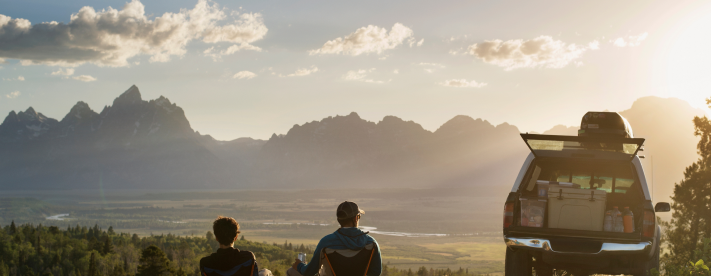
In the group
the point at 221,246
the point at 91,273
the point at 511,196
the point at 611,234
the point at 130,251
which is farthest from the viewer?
the point at 130,251

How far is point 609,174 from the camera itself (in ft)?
28.0

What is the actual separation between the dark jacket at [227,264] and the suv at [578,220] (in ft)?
13.6

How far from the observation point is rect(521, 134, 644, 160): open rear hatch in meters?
7.23

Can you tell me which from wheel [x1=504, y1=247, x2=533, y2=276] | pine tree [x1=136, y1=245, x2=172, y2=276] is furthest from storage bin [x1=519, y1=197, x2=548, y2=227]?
pine tree [x1=136, y1=245, x2=172, y2=276]

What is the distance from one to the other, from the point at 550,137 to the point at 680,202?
25839 mm

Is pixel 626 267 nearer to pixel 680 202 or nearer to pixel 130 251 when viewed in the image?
pixel 680 202

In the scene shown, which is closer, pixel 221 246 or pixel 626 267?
pixel 221 246

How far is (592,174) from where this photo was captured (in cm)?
866

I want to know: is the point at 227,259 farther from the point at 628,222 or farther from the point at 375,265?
the point at 628,222

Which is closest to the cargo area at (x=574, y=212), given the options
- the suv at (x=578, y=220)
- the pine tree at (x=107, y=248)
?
the suv at (x=578, y=220)

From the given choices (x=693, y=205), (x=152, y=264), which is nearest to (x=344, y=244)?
(x=693, y=205)

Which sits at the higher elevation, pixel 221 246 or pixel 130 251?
pixel 221 246

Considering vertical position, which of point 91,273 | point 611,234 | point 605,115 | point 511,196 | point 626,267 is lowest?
point 91,273

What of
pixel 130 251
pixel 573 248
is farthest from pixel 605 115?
pixel 130 251
